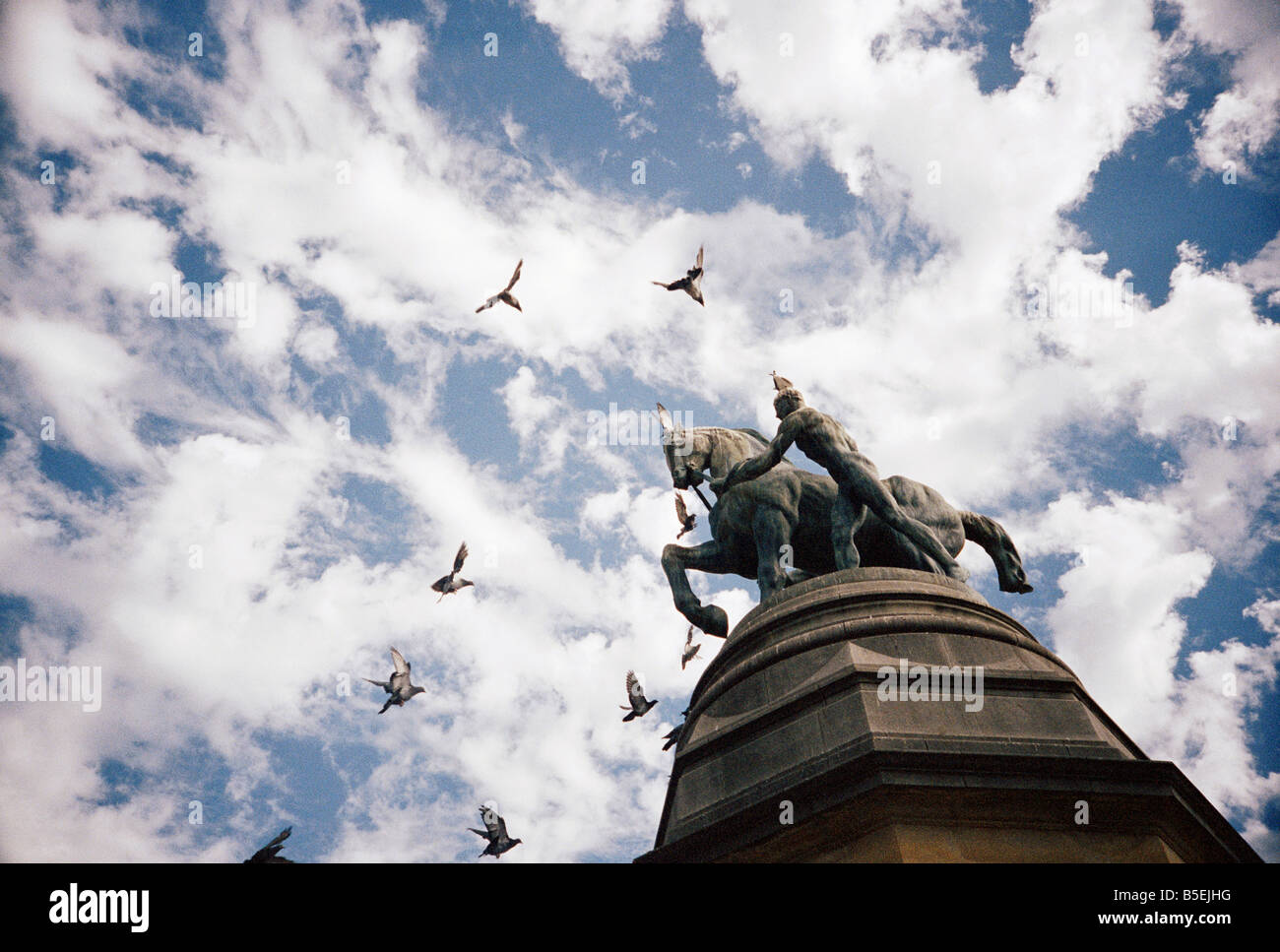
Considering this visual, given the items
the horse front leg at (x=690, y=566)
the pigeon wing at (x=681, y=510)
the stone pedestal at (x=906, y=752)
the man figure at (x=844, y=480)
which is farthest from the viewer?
the pigeon wing at (x=681, y=510)

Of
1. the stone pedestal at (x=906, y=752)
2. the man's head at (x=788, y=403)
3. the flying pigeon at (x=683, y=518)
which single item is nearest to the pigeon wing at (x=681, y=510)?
the flying pigeon at (x=683, y=518)

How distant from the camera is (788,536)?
1505cm

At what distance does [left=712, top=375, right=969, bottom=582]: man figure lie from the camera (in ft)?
47.5

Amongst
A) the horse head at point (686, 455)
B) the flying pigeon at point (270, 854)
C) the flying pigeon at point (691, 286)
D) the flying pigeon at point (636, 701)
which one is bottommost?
the flying pigeon at point (270, 854)

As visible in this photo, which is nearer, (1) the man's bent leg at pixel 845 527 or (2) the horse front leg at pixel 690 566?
(1) the man's bent leg at pixel 845 527

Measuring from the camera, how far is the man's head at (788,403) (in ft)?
51.6

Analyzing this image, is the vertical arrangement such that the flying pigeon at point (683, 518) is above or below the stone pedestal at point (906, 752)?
above

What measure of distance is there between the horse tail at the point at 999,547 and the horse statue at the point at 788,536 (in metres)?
Result: 0.02

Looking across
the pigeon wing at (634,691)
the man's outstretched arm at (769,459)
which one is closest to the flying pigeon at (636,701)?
the pigeon wing at (634,691)

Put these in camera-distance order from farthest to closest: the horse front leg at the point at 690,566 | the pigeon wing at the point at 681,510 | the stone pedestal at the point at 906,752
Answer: the pigeon wing at the point at 681,510, the horse front leg at the point at 690,566, the stone pedestal at the point at 906,752

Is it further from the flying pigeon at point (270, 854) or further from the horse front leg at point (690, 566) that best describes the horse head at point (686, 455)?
the flying pigeon at point (270, 854)

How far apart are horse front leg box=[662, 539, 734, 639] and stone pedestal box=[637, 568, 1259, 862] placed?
179 centimetres

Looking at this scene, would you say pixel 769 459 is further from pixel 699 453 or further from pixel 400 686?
pixel 400 686
